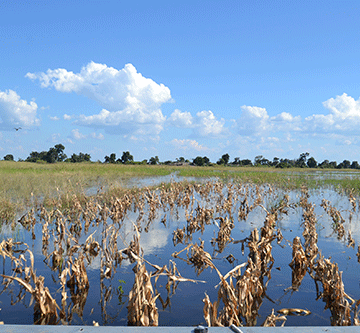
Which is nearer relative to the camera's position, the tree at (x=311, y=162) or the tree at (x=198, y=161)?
the tree at (x=198, y=161)

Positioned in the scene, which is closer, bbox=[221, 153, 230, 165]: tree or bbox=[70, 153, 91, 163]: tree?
bbox=[70, 153, 91, 163]: tree

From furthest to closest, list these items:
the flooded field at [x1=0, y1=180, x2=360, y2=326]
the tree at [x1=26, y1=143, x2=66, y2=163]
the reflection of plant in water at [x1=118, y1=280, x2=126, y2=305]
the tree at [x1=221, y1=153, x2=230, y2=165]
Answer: the tree at [x1=221, y1=153, x2=230, y2=165] < the tree at [x1=26, y1=143, x2=66, y2=163] < the reflection of plant in water at [x1=118, y1=280, x2=126, y2=305] < the flooded field at [x1=0, y1=180, x2=360, y2=326]

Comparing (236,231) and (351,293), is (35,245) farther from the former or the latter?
(351,293)

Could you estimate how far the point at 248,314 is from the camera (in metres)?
4.30

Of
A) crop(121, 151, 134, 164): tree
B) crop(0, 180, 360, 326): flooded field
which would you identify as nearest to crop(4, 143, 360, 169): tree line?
crop(121, 151, 134, 164): tree

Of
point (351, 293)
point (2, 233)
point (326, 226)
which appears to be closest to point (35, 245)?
point (2, 233)

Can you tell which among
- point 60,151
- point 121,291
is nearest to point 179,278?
point 121,291

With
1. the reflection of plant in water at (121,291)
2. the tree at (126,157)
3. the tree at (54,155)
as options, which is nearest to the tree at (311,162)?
the tree at (126,157)

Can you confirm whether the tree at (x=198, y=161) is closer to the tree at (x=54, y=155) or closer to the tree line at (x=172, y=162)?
the tree line at (x=172, y=162)

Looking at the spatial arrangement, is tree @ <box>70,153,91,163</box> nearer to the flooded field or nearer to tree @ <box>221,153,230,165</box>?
tree @ <box>221,153,230,165</box>

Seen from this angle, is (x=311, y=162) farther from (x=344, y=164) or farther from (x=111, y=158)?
(x=111, y=158)

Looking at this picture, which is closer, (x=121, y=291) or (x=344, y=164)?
(x=121, y=291)

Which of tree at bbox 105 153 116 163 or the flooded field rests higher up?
tree at bbox 105 153 116 163

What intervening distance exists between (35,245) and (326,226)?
31.4 feet
